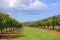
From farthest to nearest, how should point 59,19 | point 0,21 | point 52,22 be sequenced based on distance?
point 52,22 → point 59,19 → point 0,21

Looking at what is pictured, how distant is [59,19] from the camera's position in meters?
91.3

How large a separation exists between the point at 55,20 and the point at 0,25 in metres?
48.7

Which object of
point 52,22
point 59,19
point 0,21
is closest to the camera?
point 0,21

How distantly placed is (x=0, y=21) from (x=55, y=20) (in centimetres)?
4916

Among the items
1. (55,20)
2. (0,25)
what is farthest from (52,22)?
(0,25)

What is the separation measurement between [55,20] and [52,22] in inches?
145

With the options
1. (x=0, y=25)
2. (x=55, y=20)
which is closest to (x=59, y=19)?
(x=55, y=20)

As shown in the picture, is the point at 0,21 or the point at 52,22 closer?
the point at 0,21

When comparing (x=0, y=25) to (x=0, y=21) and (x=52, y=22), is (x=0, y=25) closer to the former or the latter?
(x=0, y=21)

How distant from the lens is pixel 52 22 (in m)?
97.9

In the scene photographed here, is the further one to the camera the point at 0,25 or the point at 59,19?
the point at 59,19

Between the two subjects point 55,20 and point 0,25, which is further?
point 55,20

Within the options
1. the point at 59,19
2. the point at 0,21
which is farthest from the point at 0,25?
the point at 59,19

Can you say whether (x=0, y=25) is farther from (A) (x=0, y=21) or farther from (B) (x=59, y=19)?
(B) (x=59, y=19)
